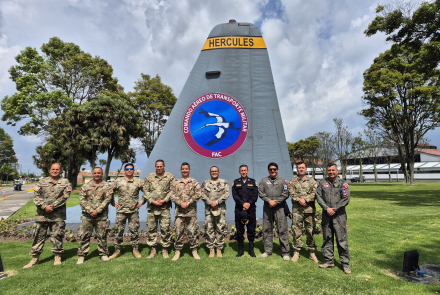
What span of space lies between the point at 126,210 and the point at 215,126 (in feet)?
13.3

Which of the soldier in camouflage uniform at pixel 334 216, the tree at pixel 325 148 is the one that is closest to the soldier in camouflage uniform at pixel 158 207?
the soldier in camouflage uniform at pixel 334 216

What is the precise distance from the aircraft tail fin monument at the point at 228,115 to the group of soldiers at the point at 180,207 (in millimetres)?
2445

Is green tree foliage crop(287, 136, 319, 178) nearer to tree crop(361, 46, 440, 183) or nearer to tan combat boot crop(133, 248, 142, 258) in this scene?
tree crop(361, 46, 440, 183)

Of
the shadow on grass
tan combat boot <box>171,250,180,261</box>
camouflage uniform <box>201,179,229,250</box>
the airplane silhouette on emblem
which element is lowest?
the shadow on grass

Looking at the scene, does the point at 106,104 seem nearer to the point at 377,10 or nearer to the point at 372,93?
the point at 377,10

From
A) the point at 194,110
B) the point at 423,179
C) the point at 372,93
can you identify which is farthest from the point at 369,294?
the point at 423,179

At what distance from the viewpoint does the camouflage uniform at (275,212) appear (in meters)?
5.29

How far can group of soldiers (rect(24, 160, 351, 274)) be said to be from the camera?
5.05 m

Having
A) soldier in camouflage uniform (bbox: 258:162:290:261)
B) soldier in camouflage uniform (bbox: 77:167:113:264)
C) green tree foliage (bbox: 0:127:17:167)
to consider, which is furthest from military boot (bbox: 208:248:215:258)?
green tree foliage (bbox: 0:127:17:167)

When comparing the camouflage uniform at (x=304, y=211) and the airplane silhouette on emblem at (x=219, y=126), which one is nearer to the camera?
the camouflage uniform at (x=304, y=211)

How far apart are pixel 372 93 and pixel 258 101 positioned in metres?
21.8

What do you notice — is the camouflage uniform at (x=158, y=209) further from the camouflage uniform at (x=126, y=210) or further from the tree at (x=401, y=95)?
the tree at (x=401, y=95)

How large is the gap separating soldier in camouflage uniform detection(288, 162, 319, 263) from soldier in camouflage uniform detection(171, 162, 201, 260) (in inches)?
84.9

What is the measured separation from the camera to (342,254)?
4.67m
